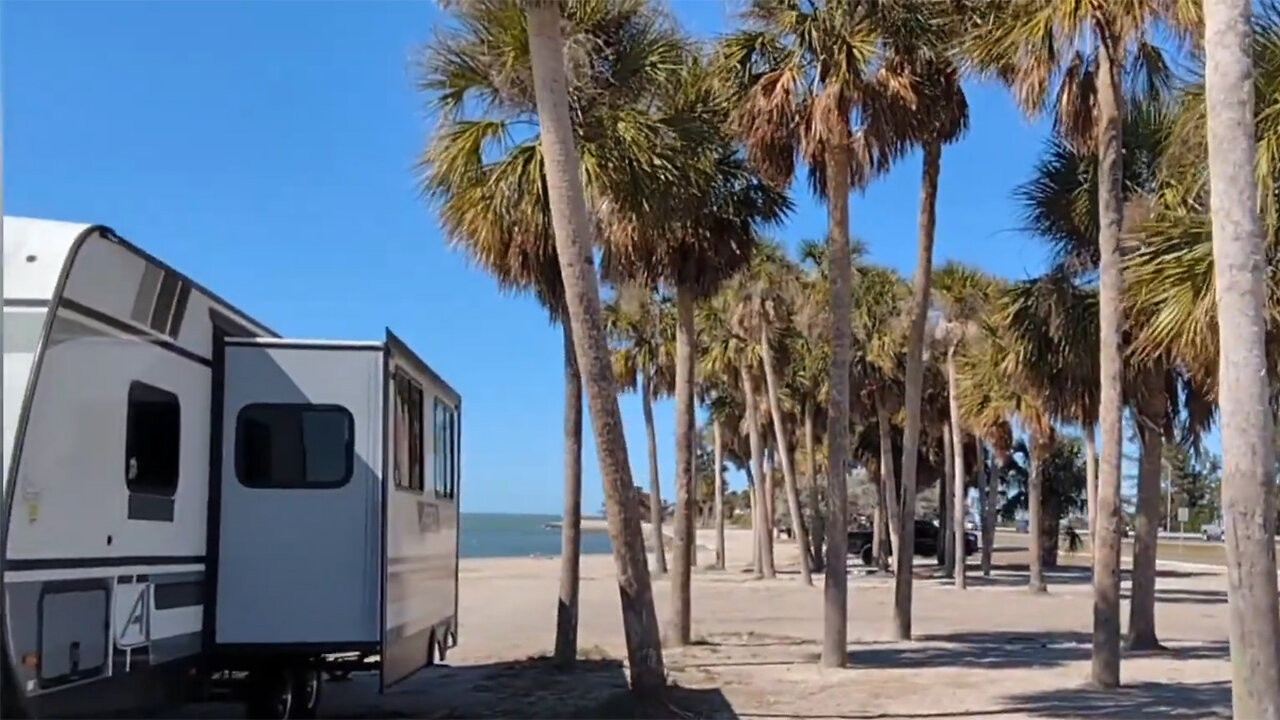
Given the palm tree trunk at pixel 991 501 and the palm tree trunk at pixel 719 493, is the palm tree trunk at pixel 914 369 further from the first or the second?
the palm tree trunk at pixel 719 493

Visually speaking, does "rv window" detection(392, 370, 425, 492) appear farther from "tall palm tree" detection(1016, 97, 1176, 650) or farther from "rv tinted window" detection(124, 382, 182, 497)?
"tall palm tree" detection(1016, 97, 1176, 650)

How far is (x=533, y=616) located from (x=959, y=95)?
44.9 ft

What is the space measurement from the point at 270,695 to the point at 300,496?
159 cm

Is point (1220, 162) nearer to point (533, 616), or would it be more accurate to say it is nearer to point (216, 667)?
point (216, 667)

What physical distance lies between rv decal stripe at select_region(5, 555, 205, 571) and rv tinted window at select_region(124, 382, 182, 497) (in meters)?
0.41

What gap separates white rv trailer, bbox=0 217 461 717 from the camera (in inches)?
277

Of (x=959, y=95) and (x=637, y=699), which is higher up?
(x=959, y=95)

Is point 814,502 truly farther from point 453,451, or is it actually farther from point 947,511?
point 453,451

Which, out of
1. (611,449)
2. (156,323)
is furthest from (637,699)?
(156,323)

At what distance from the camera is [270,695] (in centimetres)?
1034

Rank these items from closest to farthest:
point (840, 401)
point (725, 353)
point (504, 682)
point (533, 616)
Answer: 1. point (504, 682)
2. point (840, 401)
3. point (533, 616)
4. point (725, 353)

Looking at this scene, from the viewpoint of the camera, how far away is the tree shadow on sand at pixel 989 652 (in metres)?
17.0

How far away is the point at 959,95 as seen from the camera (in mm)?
17297

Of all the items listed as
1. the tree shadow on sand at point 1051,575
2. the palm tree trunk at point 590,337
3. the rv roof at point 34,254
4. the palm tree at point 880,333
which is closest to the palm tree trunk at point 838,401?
the palm tree trunk at point 590,337
